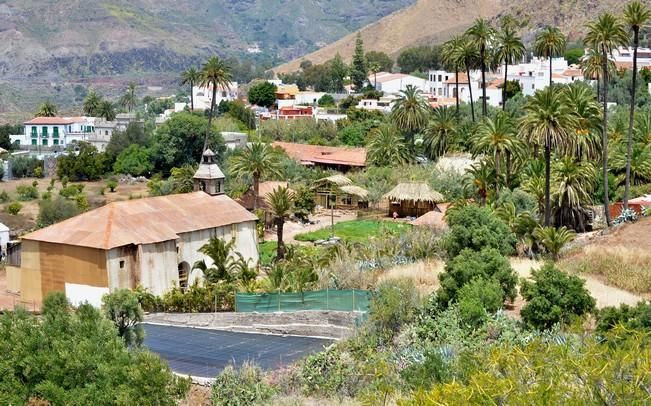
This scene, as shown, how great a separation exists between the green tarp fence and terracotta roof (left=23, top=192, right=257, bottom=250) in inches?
247

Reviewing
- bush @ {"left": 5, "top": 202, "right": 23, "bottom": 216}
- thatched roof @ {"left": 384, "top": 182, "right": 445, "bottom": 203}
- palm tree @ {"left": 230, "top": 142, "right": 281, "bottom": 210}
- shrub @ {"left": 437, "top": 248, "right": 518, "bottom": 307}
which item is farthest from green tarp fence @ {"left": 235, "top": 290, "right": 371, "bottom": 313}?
bush @ {"left": 5, "top": 202, "right": 23, "bottom": 216}

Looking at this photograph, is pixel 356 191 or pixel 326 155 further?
pixel 326 155

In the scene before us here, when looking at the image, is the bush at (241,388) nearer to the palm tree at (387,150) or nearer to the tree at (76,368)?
the tree at (76,368)

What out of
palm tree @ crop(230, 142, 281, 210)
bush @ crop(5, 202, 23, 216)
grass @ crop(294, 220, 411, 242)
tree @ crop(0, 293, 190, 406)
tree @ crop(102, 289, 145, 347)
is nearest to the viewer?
tree @ crop(0, 293, 190, 406)

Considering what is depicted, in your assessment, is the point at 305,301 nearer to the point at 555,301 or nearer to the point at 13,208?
the point at 555,301

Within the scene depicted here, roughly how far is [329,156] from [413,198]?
713 inches

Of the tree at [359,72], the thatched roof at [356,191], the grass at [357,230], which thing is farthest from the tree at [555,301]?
the tree at [359,72]

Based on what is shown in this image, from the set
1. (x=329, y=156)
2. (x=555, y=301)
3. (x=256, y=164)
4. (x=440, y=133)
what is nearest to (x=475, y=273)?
(x=555, y=301)

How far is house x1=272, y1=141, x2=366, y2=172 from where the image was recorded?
6744 centimetres

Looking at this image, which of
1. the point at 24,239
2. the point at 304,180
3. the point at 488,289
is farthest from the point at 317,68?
the point at 488,289

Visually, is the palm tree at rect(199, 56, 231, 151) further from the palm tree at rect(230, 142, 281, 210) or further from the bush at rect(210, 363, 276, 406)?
the bush at rect(210, 363, 276, 406)

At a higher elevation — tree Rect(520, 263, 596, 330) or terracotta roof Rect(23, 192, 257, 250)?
terracotta roof Rect(23, 192, 257, 250)

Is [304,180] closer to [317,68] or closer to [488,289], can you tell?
[488,289]

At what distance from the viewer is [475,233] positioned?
3020 centimetres
